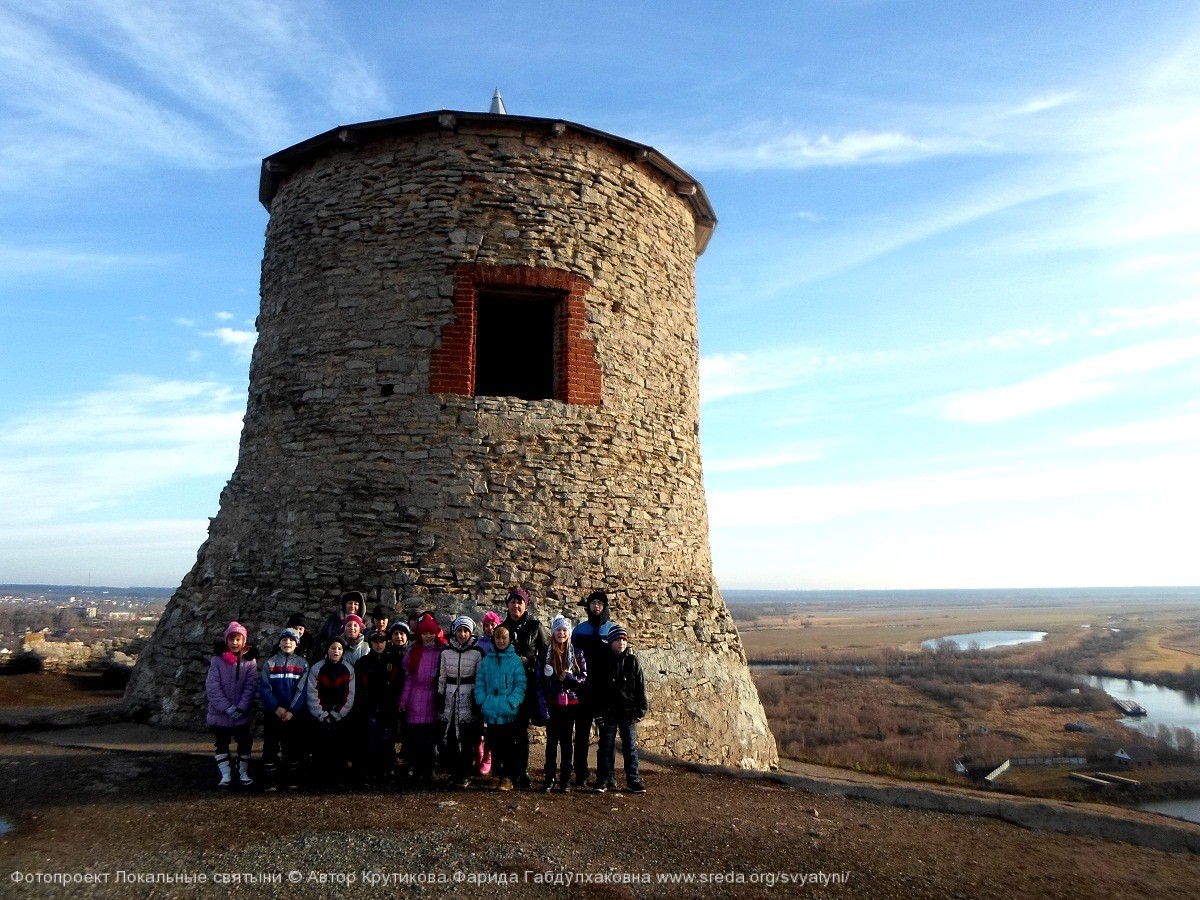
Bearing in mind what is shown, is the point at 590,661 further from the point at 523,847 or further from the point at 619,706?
the point at 523,847

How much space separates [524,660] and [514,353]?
6.09 m

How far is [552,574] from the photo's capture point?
24.5 ft

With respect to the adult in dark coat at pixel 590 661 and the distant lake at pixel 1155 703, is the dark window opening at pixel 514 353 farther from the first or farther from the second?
the distant lake at pixel 1155 703

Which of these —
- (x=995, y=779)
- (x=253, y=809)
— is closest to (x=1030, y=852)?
(x=253, y=809)

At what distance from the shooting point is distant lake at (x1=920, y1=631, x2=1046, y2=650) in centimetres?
8880

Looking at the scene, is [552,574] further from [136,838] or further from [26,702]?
[26,702]

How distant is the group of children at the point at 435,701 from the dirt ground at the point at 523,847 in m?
0.31

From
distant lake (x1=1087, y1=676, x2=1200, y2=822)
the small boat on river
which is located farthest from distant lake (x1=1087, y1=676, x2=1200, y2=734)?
the small boat on river

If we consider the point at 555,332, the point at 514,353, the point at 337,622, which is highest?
the point at 514,353

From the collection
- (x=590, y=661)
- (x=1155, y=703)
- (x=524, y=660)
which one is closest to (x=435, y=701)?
(x=524, y=660)

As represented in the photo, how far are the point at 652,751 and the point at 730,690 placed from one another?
58.2 inches

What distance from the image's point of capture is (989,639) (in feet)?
326

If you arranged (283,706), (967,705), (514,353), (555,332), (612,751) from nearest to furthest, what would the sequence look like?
(283,706)
(612,751)
(555,332)
(514,353)
(967,705)

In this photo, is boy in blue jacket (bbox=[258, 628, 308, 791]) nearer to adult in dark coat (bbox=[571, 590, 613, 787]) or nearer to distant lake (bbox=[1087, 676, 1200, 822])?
adult in dark coat (bbox=[571, 590, 613, 787])
